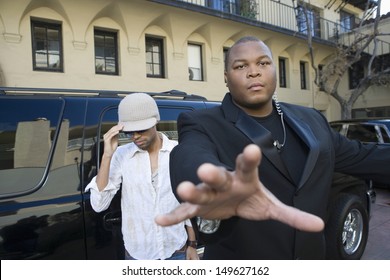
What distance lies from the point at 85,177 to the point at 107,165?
0.35m

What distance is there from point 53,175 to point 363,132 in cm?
741

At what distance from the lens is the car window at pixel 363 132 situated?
24.3 feet

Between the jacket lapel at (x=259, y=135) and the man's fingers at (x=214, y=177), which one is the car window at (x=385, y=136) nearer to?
the jacket lapel at (x=259, y=135)

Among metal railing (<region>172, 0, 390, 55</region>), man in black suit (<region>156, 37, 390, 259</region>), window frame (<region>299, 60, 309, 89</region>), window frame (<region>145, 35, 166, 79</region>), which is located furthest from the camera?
window frame (<region>299, 60, 309, 89</region>)

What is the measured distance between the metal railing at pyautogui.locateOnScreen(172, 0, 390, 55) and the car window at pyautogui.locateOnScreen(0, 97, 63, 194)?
763cm

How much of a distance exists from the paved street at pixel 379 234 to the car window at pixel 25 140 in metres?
3.90

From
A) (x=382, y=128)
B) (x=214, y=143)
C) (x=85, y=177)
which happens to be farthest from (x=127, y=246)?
(x=382, y=128)

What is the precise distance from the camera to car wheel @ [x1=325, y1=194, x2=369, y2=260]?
12.0 feet

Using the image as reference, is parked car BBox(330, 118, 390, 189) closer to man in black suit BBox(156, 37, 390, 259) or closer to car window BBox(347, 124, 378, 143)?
car window BBox(347, 124, 378, 143)

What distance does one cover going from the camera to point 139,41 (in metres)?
8.77

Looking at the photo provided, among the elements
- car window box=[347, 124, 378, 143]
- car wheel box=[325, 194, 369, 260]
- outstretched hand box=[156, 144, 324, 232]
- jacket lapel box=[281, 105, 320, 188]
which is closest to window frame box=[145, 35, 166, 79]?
car window box=[347, 124, 378, 143]

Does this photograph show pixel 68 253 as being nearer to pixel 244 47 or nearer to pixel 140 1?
pixel 244 47

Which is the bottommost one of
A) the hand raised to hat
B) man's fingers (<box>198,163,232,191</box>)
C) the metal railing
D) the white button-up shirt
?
the white button-up shirt

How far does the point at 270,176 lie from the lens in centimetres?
123
